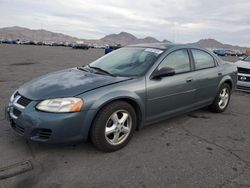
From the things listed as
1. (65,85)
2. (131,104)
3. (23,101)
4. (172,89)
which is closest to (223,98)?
(172,89)

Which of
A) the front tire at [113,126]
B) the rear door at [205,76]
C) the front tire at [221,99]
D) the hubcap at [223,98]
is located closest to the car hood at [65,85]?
the front tire at [113,126]

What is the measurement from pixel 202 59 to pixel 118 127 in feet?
8.05

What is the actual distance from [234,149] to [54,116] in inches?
105

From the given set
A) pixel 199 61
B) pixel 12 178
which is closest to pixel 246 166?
pixel 199 61

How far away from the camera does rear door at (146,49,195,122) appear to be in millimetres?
3717

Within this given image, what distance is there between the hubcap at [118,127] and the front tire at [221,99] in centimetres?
254

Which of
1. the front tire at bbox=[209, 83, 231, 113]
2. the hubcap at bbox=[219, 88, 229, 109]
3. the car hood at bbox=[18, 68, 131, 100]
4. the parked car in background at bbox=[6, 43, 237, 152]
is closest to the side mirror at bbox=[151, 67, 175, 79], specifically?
the parked car in background at bbox=[6, 43, 237, 152]

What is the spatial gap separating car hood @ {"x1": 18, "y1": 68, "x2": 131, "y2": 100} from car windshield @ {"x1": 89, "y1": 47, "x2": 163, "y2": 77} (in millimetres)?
298

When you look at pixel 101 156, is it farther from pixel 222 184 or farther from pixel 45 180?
pixel 222 184

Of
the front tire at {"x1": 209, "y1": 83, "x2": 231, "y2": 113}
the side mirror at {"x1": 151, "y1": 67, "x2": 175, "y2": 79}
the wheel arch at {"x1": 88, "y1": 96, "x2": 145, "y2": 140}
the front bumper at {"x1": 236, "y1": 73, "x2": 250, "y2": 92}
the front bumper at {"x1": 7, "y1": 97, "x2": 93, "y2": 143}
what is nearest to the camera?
the front bumper at {"x1": 7, "y1": 97, "x2": 93, "y2": 143}

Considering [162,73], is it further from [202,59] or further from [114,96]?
[202,59]

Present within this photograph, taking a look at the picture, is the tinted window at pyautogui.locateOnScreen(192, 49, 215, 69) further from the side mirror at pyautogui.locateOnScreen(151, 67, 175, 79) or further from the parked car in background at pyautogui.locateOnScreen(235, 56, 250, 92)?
the parked car in background at pyautogui.locateOnScreen(235, 56, 250, 92)

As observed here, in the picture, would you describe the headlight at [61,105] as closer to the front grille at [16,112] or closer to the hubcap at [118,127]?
the front grille at [16,112]

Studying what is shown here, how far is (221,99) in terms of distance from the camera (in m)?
5.36
